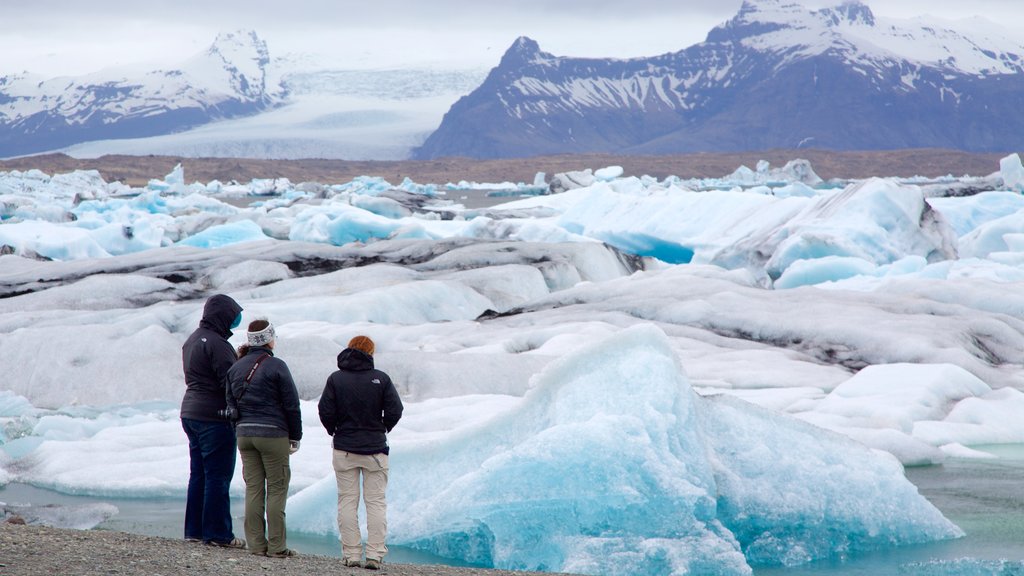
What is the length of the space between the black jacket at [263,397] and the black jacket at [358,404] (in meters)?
0.19

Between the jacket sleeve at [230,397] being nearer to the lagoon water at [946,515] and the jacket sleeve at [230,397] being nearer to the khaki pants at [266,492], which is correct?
the khaki pants at [266,492]

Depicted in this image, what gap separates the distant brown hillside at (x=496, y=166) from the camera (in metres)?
89.6

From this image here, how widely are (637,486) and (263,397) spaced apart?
8.09 feet

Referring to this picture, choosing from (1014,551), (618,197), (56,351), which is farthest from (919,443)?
(618,197)

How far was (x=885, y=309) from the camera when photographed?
1480 cm

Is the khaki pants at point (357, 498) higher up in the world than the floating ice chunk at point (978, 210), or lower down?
higher up

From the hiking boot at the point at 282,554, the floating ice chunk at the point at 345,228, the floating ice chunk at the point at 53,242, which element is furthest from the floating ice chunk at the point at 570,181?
the hiking boot at the point at 282,554

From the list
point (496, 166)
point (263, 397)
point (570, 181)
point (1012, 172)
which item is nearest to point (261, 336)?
point (263, 397)

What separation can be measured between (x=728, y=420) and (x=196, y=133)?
441ft

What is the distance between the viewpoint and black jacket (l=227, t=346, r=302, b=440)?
5453 mm

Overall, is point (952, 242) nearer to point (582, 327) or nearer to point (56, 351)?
point (582, 327)

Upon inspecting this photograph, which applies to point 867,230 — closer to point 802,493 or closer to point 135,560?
point 802,493

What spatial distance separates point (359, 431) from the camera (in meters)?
5.52

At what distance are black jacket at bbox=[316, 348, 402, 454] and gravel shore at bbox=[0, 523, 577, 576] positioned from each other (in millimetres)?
669
